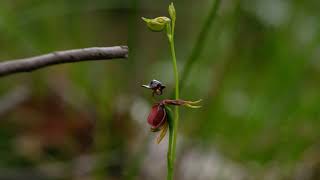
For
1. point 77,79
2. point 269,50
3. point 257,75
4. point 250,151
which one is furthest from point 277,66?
point 77,79

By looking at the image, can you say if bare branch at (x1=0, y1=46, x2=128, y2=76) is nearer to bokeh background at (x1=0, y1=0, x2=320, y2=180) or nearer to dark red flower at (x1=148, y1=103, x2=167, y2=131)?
dark red flower at (x1=148, y1=103, x2=167, y2=131)

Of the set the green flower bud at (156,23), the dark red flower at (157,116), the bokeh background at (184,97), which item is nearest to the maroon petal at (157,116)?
the dark red flower at (157,116)

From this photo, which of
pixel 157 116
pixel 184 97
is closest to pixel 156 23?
pixel 157 116

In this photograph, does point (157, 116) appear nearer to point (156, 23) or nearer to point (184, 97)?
point (156, 23)

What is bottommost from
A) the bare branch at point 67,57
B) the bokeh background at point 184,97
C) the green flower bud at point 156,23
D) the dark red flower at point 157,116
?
the bokeh background at point 184,97

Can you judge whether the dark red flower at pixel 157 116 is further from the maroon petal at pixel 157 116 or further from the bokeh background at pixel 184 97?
the bokeh background at pixel 184 97

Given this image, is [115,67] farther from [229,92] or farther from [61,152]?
[61,152]
